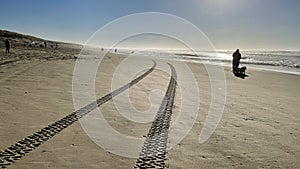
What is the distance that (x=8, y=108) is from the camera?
6773 millimetres

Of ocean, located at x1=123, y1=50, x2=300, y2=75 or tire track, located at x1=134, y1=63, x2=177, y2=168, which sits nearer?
tire track, located at x1=134, y1=63, x2=177, y2=168

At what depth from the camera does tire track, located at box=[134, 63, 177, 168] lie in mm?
4180

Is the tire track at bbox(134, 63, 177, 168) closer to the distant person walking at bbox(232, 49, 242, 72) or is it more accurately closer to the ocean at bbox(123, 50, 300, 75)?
the distant person walking at bbox(232, 49, 242, 72)

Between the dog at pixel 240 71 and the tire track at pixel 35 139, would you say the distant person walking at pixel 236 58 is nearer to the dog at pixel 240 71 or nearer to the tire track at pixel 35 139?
the dog at pixel 240 71

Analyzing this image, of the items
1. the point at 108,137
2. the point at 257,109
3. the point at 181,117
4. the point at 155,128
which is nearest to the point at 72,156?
the point at 108,137

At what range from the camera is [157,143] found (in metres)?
5.04

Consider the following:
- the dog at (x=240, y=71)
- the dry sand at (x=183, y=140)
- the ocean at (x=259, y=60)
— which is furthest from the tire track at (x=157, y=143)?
the ocean at (x=259, y=60)

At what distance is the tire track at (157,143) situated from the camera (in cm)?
418

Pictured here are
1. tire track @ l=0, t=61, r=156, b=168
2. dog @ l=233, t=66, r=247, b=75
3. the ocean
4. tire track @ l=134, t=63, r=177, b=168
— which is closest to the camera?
tire track @ l=0, t=61, r=156, b=168

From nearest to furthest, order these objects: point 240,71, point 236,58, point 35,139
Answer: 1. point 35,139
2. point 240,71
3. point 236,58

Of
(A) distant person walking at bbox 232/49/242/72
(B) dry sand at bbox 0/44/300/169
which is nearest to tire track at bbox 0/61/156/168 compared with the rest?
(B) dry sand at bbox 0/44/300/169

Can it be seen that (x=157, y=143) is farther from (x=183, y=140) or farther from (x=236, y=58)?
(x=236, y=58)

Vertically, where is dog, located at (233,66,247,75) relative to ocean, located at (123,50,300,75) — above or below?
below

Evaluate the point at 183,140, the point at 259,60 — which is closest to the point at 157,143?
the point at 183,140
